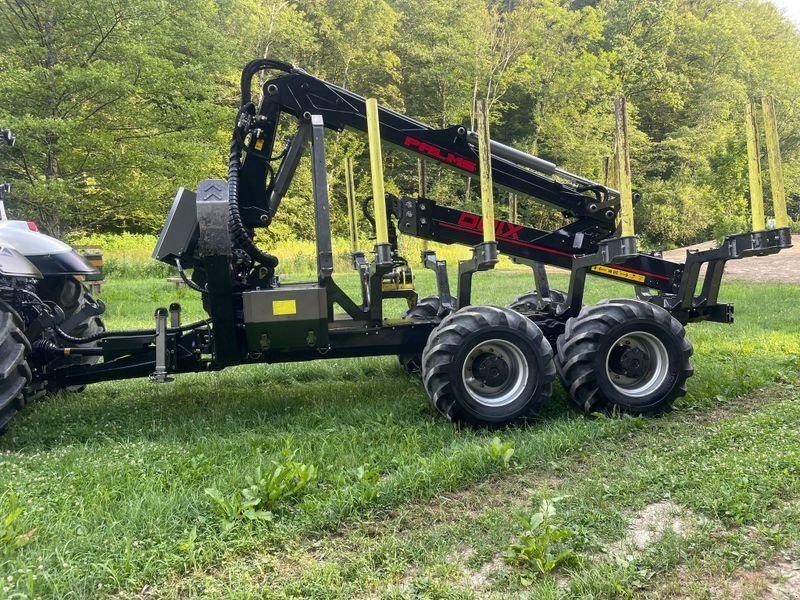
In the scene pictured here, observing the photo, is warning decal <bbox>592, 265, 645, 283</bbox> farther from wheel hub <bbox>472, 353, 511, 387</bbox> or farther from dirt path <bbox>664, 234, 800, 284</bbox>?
dirt path <bbox>664, 234, 800, 284</bbox>

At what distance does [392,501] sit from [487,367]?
1.55 metres

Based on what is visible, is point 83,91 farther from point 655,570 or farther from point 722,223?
point 722,223

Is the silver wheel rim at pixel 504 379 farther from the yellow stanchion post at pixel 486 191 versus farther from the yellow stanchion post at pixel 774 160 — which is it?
the yellow stanchion post at pixel 774 160

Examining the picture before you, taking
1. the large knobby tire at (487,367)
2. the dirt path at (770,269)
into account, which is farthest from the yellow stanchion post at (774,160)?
the dirt path at (770,269)

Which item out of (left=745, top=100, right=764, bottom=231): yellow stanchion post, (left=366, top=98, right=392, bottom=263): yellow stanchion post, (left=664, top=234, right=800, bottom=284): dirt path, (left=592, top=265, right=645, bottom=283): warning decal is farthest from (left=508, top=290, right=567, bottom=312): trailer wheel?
(left=664, top=234, right=800, bottom=284): dirt path

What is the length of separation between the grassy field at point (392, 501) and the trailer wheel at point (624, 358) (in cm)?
20

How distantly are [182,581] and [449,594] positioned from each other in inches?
45.2

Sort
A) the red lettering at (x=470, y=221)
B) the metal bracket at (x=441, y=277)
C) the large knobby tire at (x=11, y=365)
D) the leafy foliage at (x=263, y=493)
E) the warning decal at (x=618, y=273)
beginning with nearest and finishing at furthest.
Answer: the leafy foliage at (x=263, y=493)
the large knobby tire at (x=11, y=365)
the warning decal at (x=618, y=273)
the red lettering at (x=470, y=221)
the metal bracket at (x=441, y=277)

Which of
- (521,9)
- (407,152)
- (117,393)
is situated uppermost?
(521,9)

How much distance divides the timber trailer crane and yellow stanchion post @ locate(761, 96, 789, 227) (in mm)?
155

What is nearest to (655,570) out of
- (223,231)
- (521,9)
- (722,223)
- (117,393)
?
(223,231)

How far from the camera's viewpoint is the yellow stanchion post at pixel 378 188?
4.27 m

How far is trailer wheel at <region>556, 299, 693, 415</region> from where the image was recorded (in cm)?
445

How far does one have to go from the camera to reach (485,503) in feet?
10.5
